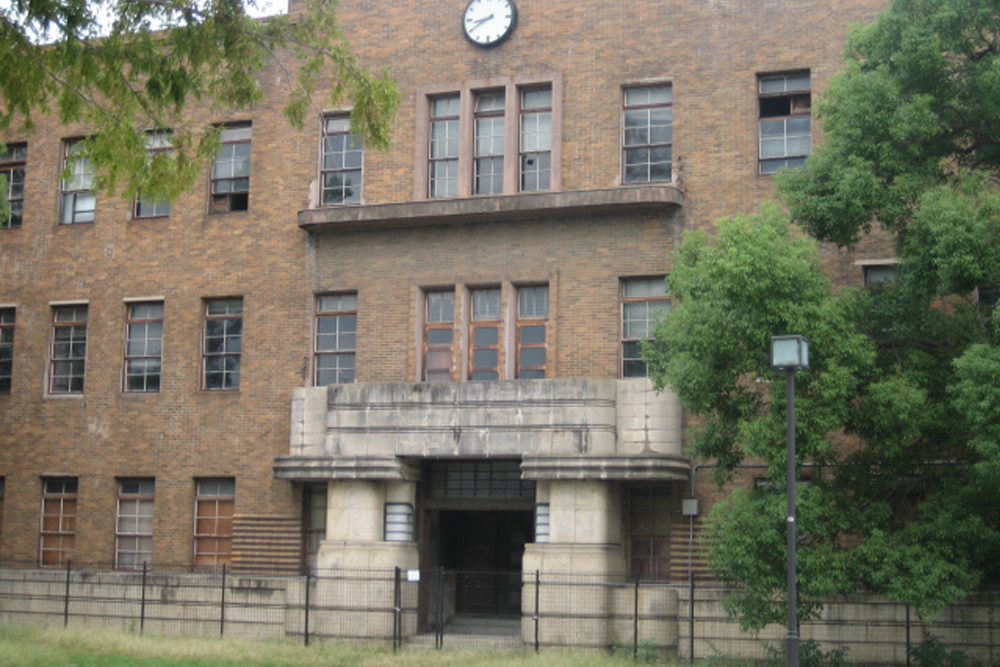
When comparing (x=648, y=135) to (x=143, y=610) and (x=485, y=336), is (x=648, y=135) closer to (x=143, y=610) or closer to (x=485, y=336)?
(x=485, y=336)

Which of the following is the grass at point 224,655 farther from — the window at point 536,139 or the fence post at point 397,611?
the window at point 536,139

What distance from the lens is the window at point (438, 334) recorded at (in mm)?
28406

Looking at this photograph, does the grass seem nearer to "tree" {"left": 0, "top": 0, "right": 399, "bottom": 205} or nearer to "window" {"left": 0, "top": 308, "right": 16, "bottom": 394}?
"window" {"left": 0, "top": 308, "right": 16, "bottom": 394}

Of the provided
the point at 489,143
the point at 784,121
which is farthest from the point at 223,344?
the point at 784,121

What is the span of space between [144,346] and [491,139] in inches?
350

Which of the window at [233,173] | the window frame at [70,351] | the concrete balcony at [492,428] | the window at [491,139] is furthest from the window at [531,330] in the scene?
the window frame at [70,351]

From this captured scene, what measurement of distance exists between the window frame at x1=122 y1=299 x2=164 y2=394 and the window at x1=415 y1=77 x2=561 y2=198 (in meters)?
6.78

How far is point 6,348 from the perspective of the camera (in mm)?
32531

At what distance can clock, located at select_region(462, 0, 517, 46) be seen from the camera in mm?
28828

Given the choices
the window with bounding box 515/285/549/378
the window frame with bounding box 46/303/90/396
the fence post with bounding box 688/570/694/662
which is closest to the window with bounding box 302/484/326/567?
the window with bounding box 515/285/549/378

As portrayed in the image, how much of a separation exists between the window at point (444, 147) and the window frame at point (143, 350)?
6.79m

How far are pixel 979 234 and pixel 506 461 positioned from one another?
11.2m

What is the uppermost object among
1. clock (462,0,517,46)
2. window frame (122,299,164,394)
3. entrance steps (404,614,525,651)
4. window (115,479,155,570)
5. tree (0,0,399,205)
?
clock (462,0,517,46)

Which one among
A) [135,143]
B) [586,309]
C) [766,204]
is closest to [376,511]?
[586,309]
